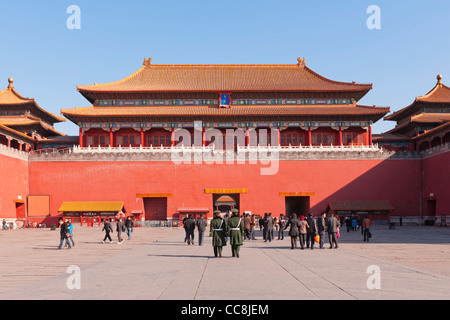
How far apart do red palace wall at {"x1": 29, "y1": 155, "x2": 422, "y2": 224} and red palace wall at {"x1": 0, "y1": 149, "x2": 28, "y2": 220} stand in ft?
3.39

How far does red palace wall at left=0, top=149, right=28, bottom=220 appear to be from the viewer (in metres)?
36.0

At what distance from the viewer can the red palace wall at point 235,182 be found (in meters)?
39.8

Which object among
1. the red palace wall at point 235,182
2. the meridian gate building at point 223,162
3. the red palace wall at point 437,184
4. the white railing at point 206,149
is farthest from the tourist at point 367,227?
the white railing at point 206,149

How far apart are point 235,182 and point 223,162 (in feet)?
6.53

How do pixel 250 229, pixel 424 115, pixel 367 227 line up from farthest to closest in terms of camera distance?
1. pixel 424 115
2. pixel 250 229
3. pixel 367 227

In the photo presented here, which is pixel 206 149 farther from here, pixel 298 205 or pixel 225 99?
pixel 298 205

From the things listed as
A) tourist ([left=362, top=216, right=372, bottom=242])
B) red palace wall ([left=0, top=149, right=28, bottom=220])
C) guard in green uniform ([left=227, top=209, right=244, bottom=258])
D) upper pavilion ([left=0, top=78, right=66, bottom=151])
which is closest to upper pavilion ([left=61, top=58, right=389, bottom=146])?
upper pavilion ([left=0, top=78, right=66, bottom=151])

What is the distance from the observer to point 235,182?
132 feet

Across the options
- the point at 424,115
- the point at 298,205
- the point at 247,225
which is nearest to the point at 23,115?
the point at 298,205

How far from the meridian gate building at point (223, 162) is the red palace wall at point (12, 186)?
0.16 meters

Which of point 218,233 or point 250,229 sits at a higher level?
point 218,233

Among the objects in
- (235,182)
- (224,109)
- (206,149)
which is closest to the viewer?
(235,182)

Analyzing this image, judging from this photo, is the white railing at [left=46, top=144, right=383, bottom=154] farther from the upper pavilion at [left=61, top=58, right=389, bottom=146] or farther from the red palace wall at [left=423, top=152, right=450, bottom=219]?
the red palace wall at [left=423, top=152, right=450, bottom=219]
